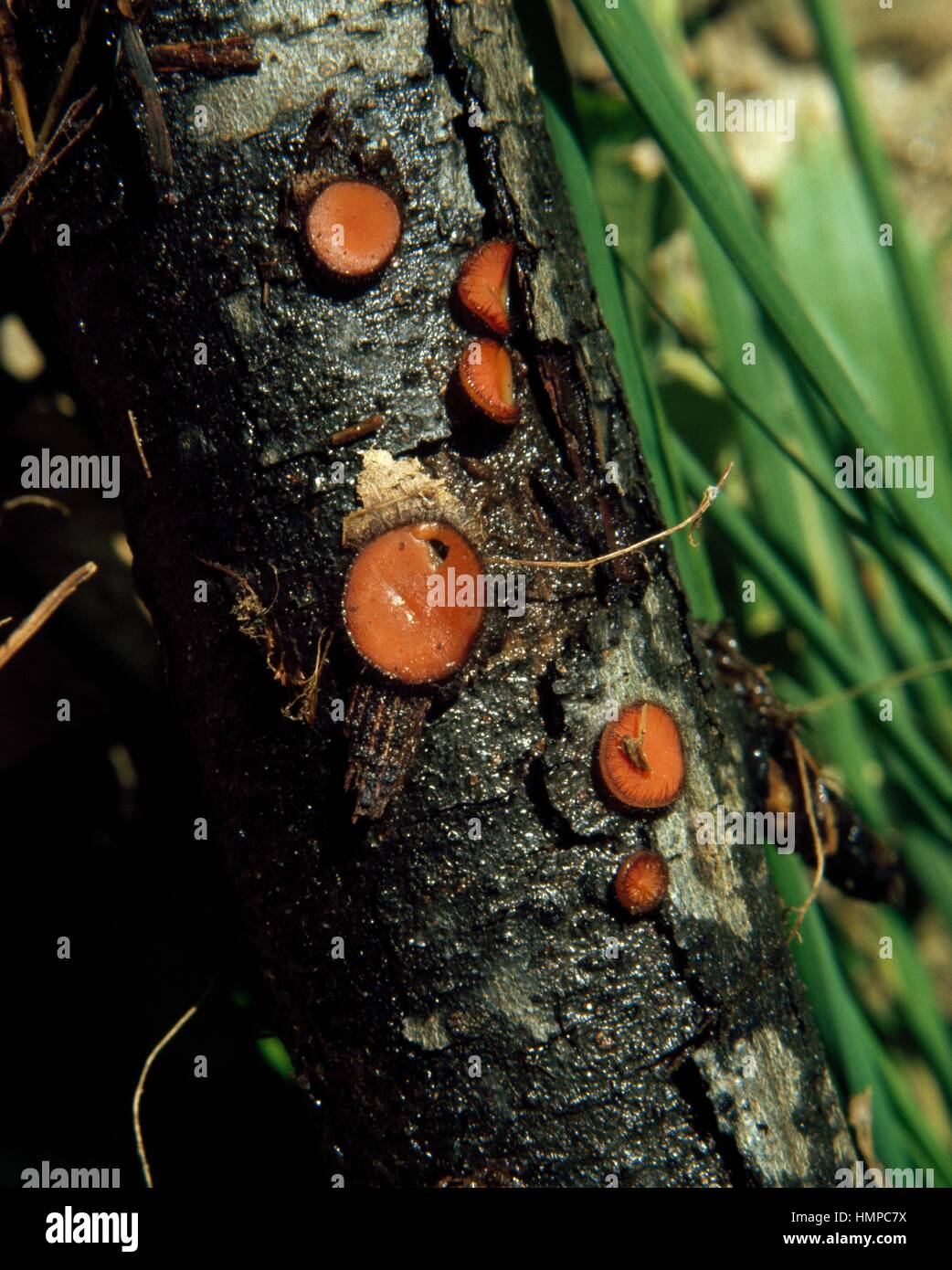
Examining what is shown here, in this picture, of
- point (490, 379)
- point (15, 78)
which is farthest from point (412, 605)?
point (15, 78)

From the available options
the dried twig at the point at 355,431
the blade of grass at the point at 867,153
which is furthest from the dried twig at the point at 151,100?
the blade of grass at the point at 867,153

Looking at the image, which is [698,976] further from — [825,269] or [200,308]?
[825,269]

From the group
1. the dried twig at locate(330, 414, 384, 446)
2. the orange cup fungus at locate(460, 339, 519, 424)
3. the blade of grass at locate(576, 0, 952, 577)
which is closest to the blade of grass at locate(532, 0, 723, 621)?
the blade of grass at locate(576, 0, 952, 577)

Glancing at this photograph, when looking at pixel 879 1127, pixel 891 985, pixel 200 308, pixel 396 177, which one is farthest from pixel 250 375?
pixel 891 985

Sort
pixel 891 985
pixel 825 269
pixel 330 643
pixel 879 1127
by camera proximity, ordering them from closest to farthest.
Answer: pixel 330 643
pixel 879 1127
pixel 891 985
pixel 825 269

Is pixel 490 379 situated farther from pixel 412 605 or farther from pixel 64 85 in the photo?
pixel 64 85

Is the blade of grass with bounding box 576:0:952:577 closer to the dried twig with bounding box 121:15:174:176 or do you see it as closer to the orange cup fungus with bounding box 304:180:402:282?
the orange cup fungus with bounding box 304:180:402:282
